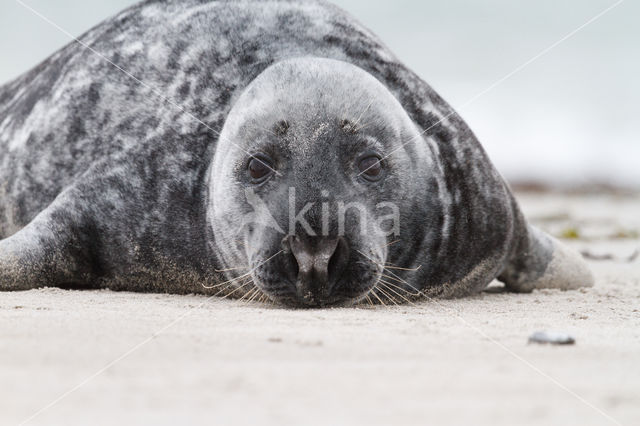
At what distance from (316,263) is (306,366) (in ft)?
3.58

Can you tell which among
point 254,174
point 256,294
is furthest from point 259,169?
point 256,294

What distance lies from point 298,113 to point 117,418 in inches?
82.6

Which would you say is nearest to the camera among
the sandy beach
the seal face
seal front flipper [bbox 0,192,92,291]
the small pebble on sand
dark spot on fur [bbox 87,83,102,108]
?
the sandy beach

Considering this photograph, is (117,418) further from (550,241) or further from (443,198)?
(550,241)

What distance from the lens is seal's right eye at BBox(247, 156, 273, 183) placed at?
3.63 m

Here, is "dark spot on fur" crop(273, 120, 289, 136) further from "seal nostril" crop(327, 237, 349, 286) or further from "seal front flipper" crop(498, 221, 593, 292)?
"seal front flipper" crop(498, 221, 593, 292)

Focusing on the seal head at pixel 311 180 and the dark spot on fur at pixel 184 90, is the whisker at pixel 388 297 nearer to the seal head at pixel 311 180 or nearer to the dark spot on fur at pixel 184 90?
the seal head at pixel 311 180

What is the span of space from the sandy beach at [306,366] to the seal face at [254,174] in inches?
14.5

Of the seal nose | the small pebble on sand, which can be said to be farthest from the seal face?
the small pebble on sand

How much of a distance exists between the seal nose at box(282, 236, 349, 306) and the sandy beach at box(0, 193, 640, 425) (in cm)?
8

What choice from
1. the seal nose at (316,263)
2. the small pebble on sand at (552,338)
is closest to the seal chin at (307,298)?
the seal nose at (316,263)

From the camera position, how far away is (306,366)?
7.21ft

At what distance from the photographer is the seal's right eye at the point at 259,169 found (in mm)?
3627

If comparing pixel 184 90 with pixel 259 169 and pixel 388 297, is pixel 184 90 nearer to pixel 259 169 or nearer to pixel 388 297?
pixel 259 169
